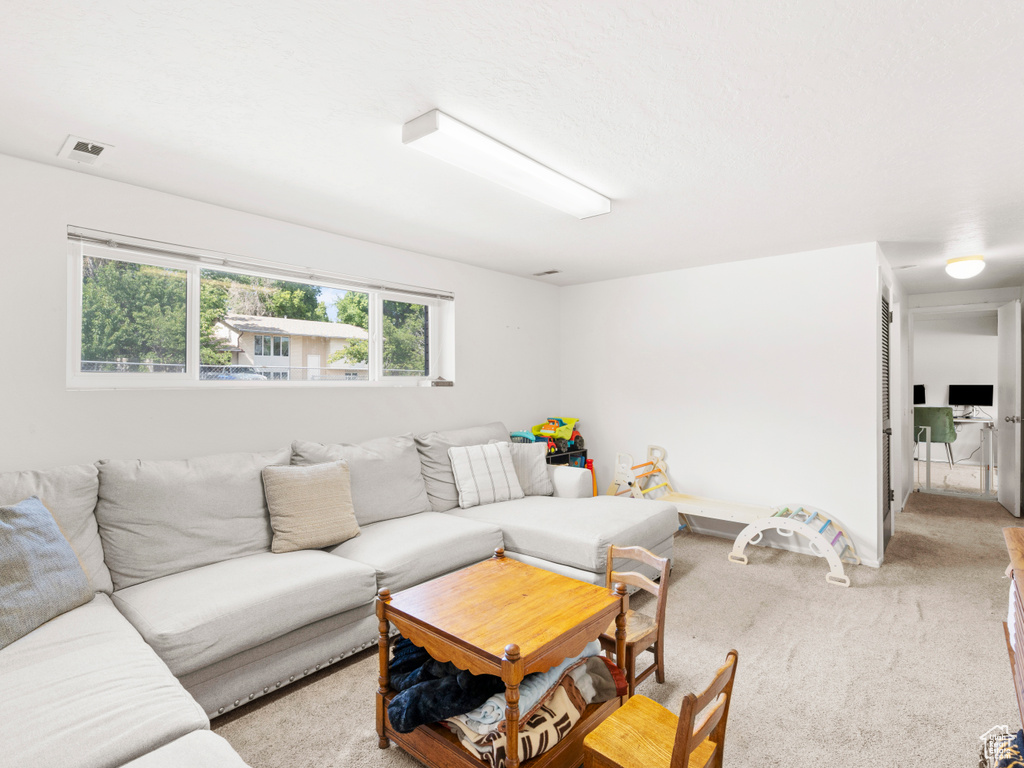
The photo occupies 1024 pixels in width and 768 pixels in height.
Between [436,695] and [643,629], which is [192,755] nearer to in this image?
[436,695]

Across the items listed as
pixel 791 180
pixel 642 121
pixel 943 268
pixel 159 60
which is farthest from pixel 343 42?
pixel 943 268

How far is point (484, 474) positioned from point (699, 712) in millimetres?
2615

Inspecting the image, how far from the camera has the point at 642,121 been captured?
6.53ft

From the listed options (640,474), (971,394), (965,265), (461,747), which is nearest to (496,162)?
(461,747)

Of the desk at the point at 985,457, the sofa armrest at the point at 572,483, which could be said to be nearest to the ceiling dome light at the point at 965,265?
the desk at the point at 985,457

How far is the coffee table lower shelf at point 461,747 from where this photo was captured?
1.64m

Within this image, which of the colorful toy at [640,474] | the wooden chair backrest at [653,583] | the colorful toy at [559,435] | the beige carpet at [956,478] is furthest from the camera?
the beige carpet at [956,478]

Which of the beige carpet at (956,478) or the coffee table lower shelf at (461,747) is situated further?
the beige carpet at (956,478)

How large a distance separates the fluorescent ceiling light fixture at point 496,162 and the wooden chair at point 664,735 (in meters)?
1.96

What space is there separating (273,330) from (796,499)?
13.1ft

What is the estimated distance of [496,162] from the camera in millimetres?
2281

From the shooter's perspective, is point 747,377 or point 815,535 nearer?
point 815,535

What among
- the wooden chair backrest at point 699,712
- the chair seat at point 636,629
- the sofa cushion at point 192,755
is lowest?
the chair seat at point 636,629

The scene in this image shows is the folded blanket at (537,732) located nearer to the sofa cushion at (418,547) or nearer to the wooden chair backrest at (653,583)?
the wooden chair backrest at (653,583)
